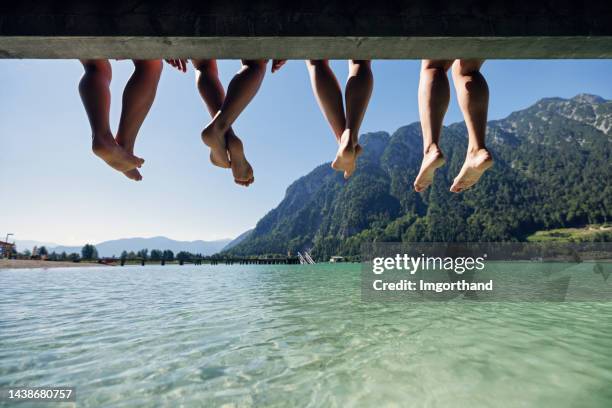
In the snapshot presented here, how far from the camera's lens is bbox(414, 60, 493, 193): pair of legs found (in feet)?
6.51

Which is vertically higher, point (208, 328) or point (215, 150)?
point (215, 150)

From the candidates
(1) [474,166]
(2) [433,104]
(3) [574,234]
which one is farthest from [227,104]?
(3) [574,234]

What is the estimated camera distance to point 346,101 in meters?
2.04

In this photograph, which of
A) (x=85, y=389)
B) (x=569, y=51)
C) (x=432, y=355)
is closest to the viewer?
(x=569, y=51)

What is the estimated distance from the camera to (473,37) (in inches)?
50.1

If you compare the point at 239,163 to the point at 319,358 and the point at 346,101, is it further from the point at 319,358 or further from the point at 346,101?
the point at 319,358

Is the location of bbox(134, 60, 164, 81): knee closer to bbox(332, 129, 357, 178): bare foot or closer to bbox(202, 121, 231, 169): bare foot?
bbox(202, 121, 231, 169): bare foot

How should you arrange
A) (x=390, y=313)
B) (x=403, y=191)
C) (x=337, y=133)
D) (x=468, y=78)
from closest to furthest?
(x=468, y=78) < (x=337, y=133) < (x=390, y=313) < (x=403, y=191)

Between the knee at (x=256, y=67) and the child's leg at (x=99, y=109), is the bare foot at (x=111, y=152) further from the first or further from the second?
the knee at (x=256, y=67)

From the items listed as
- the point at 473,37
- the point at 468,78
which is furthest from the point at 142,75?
the point at 468,78

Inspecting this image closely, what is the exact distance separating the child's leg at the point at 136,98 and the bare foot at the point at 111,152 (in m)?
0.11

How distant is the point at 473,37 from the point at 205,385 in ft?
11.2

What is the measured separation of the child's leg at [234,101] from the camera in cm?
196
